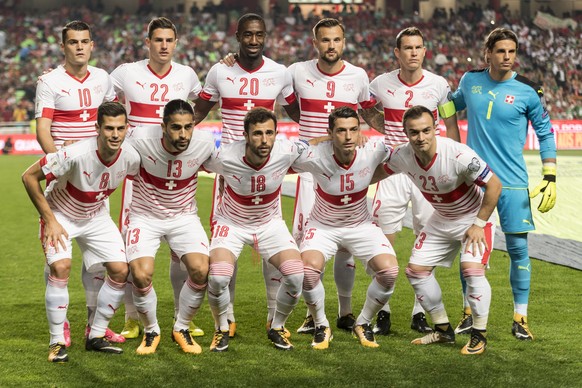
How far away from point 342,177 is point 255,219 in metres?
0.71

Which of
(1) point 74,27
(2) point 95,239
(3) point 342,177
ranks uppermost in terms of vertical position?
(1) point 74,27

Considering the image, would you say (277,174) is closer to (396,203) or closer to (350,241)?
(350,241)

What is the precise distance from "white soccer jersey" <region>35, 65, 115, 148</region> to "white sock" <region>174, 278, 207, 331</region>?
1591mm

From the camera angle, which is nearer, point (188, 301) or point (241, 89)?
point (188, 301)

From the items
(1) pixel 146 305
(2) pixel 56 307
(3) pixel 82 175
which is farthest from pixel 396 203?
(2) pixel 56 307

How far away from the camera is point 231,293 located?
7.52 meters

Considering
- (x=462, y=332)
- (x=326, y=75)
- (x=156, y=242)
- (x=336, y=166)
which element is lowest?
(x=462, y=332)

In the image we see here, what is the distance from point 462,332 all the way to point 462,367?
1.07 metres

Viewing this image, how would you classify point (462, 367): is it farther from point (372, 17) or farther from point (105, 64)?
point (372, 17)

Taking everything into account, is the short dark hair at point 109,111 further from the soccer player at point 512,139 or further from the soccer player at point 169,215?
the soccer player at point 512,139

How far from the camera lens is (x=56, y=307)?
21.2 feet

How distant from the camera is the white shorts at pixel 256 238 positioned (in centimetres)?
691

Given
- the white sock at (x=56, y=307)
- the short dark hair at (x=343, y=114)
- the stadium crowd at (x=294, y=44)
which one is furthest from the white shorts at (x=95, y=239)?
the stadium crowd at (x=294, y=44)

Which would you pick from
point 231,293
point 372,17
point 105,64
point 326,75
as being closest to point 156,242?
point 231,293
